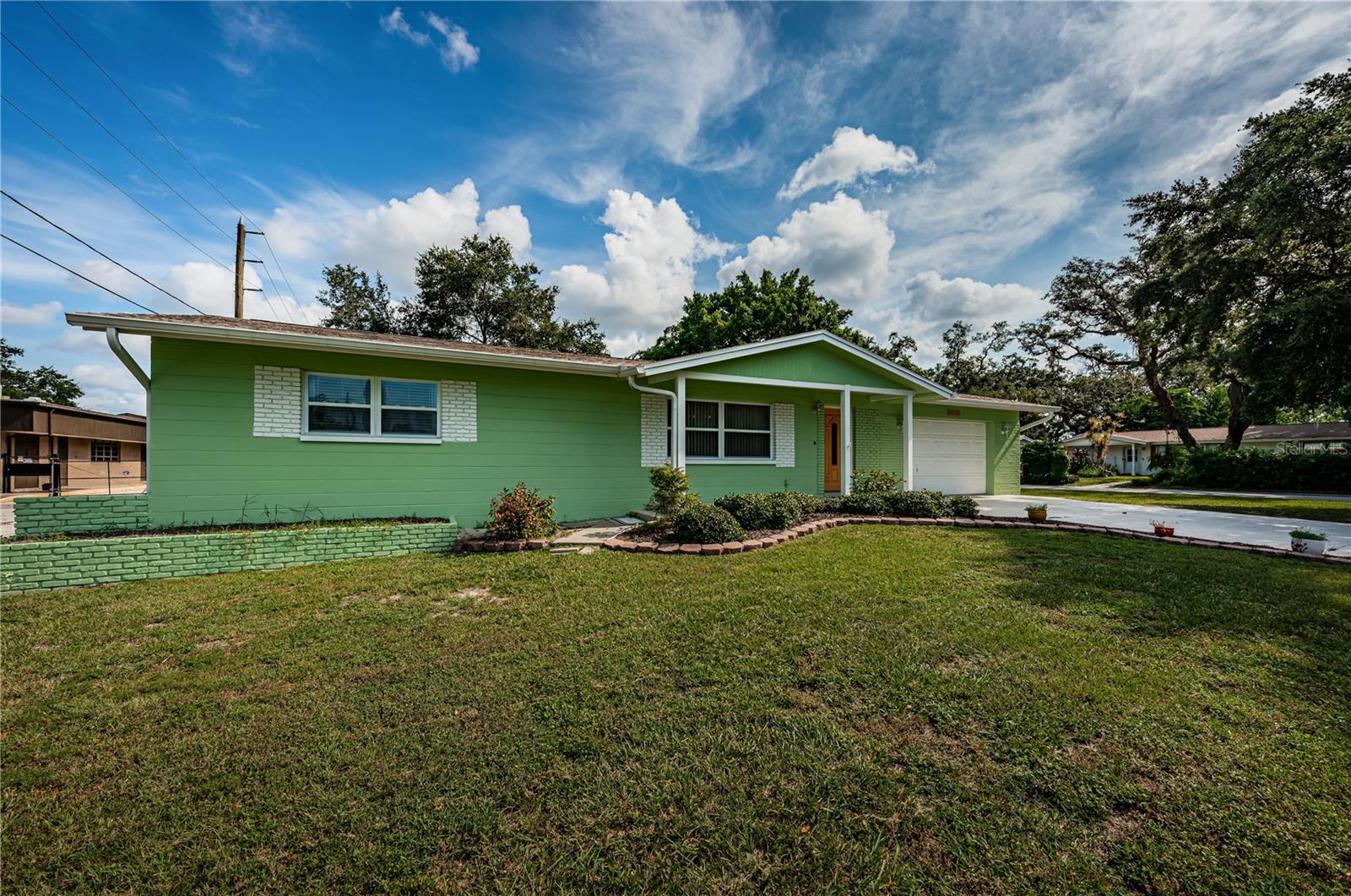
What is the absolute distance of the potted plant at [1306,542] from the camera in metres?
6.58

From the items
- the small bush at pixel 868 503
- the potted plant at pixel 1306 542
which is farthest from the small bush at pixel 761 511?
the potted plant at pixel 1306 542

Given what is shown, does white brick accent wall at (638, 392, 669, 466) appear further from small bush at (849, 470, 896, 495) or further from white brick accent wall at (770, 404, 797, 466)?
small bush at (849, 470, 896, 495)

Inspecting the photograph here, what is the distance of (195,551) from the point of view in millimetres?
5805

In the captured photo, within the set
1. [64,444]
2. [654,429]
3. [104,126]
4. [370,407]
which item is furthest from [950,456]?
[64,444]

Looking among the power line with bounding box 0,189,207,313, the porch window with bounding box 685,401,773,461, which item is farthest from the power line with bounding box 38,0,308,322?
the porch window with bounding box 685,401,773,461

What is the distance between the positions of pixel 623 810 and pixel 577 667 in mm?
1334

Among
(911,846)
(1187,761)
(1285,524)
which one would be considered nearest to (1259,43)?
(1285,524)

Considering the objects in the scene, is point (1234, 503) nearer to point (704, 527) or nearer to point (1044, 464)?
point (1044, 464)

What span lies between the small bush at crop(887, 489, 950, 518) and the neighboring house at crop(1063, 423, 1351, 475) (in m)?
27.8

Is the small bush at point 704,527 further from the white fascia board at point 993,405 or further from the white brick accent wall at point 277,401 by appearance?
the white fascia board at point 993,405

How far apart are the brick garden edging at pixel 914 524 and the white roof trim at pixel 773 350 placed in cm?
324

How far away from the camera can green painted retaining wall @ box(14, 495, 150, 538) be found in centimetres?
595

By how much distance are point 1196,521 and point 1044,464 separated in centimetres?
1391

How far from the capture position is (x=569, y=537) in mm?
7445
